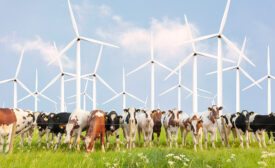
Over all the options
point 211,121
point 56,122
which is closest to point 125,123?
point 56,122

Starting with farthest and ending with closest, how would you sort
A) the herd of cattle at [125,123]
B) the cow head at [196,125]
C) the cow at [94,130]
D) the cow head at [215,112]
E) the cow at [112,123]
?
the cow head at [215,112] → the cow head at [196,125] → the cow at [112,123] → the herd of cattle at [125,123] → the cow at [94,130]

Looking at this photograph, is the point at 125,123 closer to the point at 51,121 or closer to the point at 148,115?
the point at 148,115

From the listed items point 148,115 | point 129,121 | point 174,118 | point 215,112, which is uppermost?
point 215,112

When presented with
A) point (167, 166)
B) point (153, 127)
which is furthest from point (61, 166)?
point (153, 127)

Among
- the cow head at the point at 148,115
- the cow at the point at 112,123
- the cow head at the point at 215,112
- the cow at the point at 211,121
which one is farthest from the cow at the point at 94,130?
the cow head at the point at 215,112

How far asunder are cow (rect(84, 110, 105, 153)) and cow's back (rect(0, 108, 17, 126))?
4709 millimetres

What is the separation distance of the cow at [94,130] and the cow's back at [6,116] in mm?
4709

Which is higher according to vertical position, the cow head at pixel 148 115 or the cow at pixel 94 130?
the cow head at pixel 148 115

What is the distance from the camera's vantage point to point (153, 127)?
805 inches

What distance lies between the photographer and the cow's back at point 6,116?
51.0ft

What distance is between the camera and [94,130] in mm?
14680

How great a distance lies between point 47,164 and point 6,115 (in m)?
7.79

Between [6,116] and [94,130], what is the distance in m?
5.53

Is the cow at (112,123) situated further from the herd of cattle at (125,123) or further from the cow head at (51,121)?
the cow head at (51,121)
